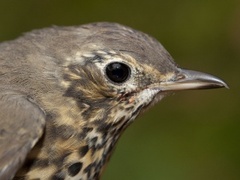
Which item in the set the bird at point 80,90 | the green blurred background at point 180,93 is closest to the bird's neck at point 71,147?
the bird at point 80,90

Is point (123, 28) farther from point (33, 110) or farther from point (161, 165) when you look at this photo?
point (161, 165)

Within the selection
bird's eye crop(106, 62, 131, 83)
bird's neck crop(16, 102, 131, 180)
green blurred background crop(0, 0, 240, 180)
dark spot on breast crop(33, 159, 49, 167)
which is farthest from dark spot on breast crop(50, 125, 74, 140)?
green blurred background crop(0, 0, 240, 180)

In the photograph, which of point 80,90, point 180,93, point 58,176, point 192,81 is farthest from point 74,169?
point 180,93

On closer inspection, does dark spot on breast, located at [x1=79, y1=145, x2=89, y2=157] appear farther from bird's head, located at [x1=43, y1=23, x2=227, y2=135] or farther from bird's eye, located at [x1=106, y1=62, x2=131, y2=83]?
bird's eye, located at [x1=106, y1=62, x2=131, y2=83]

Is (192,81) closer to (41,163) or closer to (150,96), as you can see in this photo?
(150,96)

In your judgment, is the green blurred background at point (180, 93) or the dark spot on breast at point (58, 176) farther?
the green blurred background at point (180, 93)

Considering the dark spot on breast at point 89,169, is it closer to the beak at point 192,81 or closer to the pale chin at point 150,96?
the pale chin at point 150,96

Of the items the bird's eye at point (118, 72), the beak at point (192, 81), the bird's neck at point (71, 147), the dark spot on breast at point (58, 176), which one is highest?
the beak at point (192, 81)
